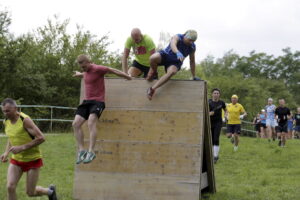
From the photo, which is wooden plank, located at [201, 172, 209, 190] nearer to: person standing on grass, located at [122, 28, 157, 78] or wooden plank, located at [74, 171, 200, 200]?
wooden plank, located at [74, 171, 200, 200]

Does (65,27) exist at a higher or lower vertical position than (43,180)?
higher

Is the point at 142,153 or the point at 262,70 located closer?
the point at 142,153

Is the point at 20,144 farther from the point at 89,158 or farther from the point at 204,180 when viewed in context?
the point at 204,180

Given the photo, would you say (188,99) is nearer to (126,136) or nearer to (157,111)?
(157,111)

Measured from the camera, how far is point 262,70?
79.5m

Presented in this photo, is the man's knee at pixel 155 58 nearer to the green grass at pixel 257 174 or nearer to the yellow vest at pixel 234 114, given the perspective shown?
the green grass at pixel 257 174

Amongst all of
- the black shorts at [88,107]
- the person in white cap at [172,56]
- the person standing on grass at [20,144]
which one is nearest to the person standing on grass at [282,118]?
the person in white cap at [172,56]

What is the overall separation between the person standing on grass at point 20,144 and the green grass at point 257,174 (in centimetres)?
350

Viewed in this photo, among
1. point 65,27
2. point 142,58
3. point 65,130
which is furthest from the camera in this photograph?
point 65,27

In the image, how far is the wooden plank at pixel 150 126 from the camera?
8.27 m

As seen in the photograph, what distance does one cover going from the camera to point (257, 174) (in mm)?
11930

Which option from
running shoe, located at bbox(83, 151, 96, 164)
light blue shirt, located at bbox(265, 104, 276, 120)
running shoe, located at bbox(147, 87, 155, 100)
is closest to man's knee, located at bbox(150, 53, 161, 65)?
running shoe, located at bbox(147, 87, 155, 100)

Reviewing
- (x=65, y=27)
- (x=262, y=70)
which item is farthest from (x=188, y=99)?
(x=262, y=70)

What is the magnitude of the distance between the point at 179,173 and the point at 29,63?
21136mm
